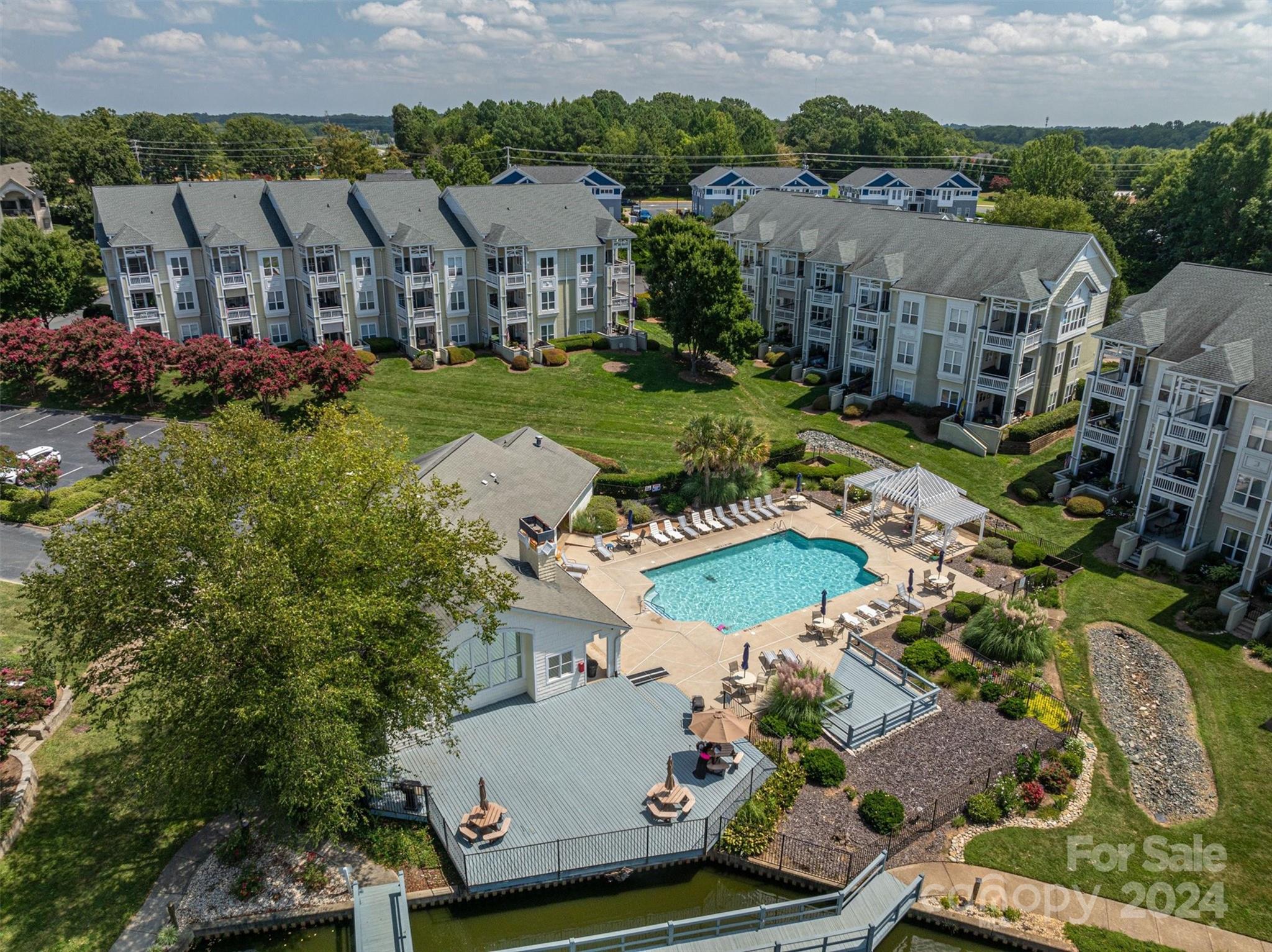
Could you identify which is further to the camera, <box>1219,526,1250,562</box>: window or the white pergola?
the white pergola

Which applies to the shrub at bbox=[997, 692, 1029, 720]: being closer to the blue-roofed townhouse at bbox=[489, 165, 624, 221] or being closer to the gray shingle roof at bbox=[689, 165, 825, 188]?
Result: the blue-roofed townhouse at bbox=[489, 165, 624, 221]

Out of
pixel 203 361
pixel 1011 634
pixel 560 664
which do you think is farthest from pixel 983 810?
pixel 203 361

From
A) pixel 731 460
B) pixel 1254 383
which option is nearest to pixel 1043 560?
pixel 1254 383

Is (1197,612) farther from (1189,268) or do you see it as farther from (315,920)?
(315,920)

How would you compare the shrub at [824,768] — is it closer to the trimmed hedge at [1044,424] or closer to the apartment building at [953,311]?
the apartment building at [953,311]

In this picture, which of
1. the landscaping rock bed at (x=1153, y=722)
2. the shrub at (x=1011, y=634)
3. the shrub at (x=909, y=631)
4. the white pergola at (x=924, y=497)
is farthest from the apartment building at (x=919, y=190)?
the shrub at (x=909, y=631)

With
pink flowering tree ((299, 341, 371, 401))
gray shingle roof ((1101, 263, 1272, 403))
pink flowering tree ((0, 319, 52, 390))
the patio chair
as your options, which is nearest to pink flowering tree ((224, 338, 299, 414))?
pink flowering tree ((299, 341, 371, 401))
